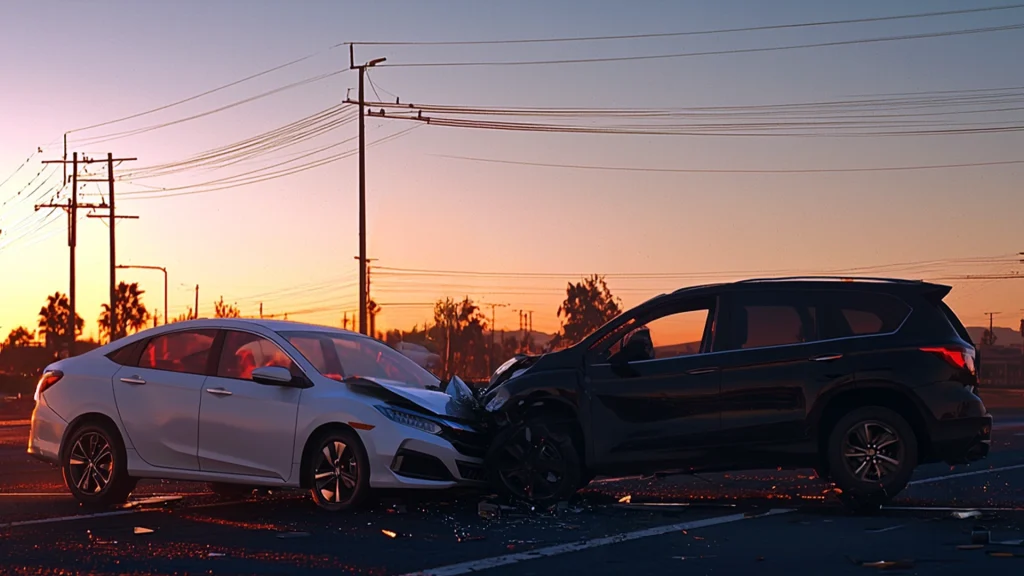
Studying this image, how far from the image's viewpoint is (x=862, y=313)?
10.9 metres

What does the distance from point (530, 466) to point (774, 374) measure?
2240 mm

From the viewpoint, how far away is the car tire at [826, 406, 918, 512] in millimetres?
10453

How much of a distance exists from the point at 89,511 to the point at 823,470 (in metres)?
6.29

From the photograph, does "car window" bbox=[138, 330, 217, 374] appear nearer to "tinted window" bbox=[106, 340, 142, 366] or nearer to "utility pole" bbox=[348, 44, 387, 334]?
"tinted window" bbox=[106, 340, 142, 366]

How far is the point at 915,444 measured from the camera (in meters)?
10.5

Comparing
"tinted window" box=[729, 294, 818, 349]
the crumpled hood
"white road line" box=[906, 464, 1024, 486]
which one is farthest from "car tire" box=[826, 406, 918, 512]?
the crumpled hood

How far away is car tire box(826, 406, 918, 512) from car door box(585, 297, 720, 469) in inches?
41.3

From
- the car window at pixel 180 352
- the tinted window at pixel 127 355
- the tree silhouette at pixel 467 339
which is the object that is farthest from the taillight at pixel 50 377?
the tree silhouette at pixel 467 339

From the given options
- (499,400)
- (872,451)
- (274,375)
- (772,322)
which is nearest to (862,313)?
(772,322)

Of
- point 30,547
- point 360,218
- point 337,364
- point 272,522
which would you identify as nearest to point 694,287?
point 337,364

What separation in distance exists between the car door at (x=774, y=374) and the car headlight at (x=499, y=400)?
6.42 ft

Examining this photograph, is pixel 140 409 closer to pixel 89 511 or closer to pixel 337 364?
pixel 89 511

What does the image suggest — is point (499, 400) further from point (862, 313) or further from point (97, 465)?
point (97, 465)

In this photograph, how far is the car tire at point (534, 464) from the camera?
36.1 ft
